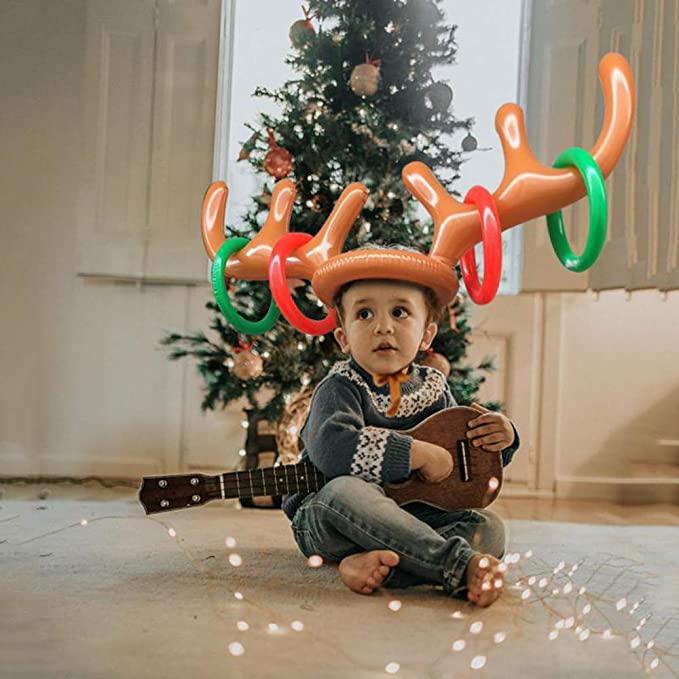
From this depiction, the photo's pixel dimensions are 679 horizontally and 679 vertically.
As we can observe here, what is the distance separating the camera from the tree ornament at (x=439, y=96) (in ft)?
7.02

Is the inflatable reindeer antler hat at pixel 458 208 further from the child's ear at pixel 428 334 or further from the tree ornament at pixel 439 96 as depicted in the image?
the tree ornament at pixel 439 96

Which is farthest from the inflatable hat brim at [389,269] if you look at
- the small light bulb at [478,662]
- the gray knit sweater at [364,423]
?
the small light bulb at [478,662]

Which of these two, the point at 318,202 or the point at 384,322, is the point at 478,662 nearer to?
the point at 384,322

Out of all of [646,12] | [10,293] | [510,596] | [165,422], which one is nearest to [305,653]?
[510,596]

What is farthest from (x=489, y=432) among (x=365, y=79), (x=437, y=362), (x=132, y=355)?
(x=132, y=355)

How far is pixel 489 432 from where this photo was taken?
1.32 metres

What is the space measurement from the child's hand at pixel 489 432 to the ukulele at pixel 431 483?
1 centimetres

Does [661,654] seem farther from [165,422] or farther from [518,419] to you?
[165,422]

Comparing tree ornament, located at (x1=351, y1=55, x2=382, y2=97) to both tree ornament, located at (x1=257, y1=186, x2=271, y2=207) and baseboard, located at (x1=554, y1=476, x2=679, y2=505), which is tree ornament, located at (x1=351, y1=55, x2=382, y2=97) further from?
baseboard, located at (x1=554, y1=476, x2=679, y2=505)

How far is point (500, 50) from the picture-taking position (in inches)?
109

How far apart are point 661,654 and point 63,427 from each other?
1964 millimetres

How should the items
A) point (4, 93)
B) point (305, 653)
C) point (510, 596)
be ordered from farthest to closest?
point (4, 93), point (510, 596), point (305, 653)

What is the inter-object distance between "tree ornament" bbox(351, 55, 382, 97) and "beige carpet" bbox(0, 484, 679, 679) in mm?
1050

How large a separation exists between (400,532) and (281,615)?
0.20 metres
